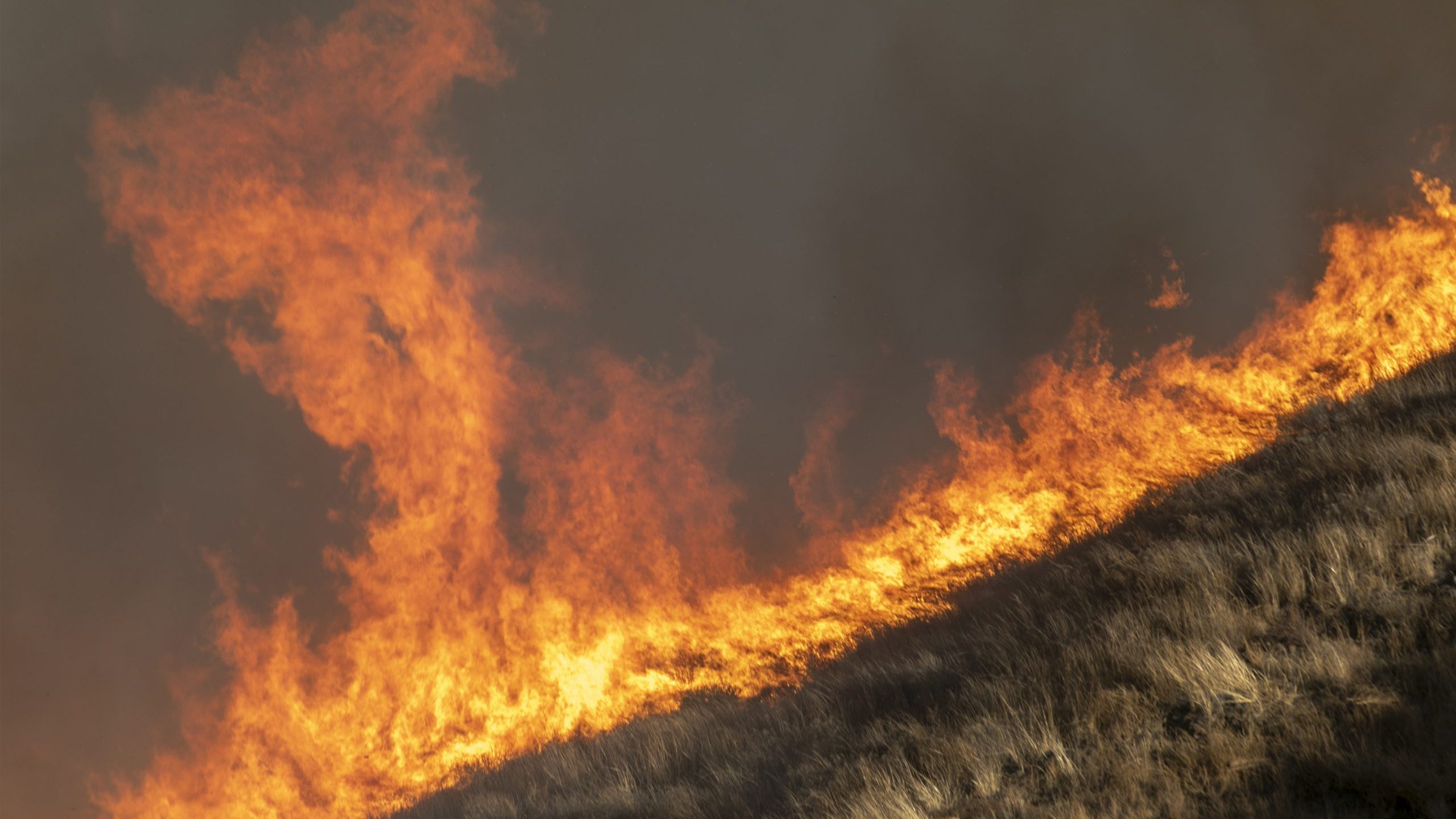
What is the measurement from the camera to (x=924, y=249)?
15266mm

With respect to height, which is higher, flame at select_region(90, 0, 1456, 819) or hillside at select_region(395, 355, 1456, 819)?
flame at select_region(90, 0, 1456, 819)

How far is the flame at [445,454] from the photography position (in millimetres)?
12336

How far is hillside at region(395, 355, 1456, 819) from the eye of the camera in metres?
3.44

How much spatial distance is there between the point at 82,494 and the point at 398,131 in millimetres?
11024

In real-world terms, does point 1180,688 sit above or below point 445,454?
below

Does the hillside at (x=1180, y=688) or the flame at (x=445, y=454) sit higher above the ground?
the flame at (x=445, y=454)

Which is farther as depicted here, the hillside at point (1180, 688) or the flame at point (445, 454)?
the flame at point (445, 454)

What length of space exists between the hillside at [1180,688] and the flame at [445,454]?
435 centimetres

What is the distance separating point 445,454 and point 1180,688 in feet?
43.5

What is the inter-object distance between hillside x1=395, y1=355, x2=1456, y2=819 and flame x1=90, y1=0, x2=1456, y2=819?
4.35m

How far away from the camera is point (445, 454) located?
15102 millimetres

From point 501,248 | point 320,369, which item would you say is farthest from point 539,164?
point 320,369

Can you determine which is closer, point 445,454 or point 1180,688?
point 1180,688

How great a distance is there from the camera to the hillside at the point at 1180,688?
11.3 feet
